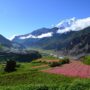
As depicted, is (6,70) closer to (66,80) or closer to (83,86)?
(66,80)

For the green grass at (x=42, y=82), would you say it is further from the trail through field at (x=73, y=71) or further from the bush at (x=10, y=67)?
the bush at (x=10, y=67)

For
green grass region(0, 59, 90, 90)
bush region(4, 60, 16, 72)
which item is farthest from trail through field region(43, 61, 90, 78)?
bush region(4, 60, 16, 72)

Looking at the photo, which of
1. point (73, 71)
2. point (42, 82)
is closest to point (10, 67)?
point (73, 71)

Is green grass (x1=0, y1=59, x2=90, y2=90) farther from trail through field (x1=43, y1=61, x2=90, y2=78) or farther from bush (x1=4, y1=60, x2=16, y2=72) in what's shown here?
bush (x1=4, y1=60, x2=16, y2=72)

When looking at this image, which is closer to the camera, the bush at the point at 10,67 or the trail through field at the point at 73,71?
the trail through field at the point at 73,71

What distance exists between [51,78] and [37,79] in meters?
2.71

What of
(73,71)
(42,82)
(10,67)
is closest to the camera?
(42,82)

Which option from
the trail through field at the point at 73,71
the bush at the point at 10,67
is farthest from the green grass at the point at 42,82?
the bush at the point at 10,67

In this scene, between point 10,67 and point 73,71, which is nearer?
point 73,71

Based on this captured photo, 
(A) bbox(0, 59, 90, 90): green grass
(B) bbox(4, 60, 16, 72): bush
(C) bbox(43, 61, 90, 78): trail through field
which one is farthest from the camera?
(B) bbox(4, 60, 16, 72): bush

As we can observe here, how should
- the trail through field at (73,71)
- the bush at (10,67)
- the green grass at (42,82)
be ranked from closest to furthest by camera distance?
the green grass at (42,82) < the trail through field at (73,71) < the bush at (10,67)

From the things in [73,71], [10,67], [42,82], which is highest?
[10,67]

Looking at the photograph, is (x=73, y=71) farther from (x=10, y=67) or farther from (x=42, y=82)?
(x=10, y=67)

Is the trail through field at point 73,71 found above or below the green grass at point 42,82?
above
